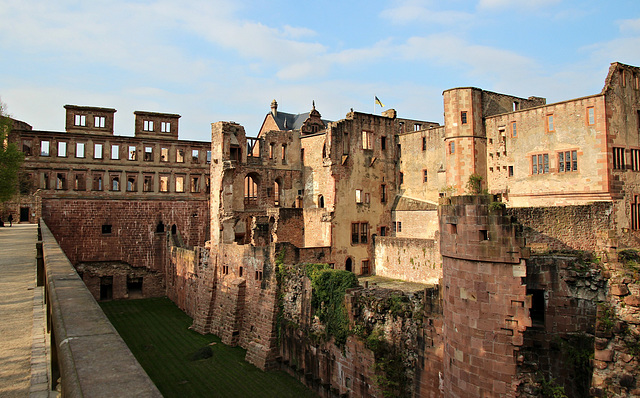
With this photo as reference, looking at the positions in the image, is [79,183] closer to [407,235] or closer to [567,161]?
[407,235]

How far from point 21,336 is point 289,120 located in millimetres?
47879

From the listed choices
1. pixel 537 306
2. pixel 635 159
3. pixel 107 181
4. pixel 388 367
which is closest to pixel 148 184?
pixel 107 181

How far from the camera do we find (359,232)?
3209 centimetres

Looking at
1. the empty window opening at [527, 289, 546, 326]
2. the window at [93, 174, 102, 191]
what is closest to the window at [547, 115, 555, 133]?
the empty window opening at [527, 289, 546, 326]

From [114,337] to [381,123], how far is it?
30965mm

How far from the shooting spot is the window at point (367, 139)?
32875 mm

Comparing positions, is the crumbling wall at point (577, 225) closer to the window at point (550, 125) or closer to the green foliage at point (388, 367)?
the window at point (550, 125)

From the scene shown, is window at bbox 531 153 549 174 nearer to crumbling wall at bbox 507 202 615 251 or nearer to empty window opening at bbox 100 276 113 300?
crumbling wall at bbox 507 202 615 251

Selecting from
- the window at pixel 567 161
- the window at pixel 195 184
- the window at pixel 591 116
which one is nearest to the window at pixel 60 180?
the window at pixel 195 184

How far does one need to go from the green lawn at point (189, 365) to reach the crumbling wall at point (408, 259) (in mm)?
9625

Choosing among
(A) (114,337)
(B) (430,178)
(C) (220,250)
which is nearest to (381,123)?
(B) (430,178)

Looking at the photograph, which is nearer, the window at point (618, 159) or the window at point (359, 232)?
the window at point (618, 159)

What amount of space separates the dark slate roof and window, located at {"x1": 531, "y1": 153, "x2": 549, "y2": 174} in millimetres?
29190

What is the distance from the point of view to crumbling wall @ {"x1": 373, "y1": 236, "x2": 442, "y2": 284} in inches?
1002
